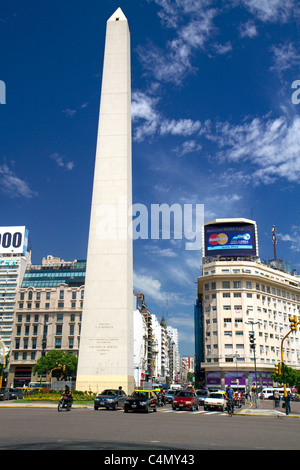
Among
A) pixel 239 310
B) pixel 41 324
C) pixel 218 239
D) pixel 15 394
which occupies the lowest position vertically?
pixel 15 394

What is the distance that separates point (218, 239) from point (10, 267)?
5256cm

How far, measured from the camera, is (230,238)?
87500mm

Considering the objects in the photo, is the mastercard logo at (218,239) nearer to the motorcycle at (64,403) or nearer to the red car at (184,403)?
the red car at (184,403)

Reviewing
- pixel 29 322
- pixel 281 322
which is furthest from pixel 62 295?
pixel 281 322

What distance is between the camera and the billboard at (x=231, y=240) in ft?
285

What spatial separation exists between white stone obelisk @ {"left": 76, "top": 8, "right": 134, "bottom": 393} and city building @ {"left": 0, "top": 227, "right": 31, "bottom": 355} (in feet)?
225

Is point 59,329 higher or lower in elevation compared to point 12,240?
lower

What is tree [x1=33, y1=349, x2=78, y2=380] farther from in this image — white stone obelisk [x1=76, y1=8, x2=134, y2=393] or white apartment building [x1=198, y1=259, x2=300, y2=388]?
white stone obelisk [x1=76, y1=8, x2=134, y2=393]

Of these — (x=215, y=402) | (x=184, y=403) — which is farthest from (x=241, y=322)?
(x=184, y=403)

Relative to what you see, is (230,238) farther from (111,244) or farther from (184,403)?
(184,403)

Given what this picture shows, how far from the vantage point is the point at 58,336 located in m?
90.4

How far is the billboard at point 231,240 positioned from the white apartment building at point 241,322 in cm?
211

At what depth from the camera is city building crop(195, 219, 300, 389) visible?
78938mm

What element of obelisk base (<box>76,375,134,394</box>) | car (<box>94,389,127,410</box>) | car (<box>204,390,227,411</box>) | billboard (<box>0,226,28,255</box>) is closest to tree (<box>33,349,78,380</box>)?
billboard (<box>0,226,28,255</box>)
